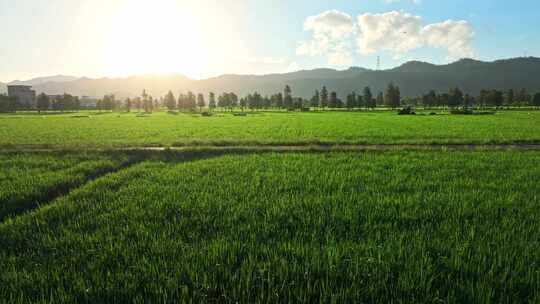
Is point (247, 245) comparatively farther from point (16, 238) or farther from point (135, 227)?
point (16, 238)

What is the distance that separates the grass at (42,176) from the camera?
336 inches

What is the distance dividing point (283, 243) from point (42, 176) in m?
11.4

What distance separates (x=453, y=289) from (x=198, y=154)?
15507 millimetres

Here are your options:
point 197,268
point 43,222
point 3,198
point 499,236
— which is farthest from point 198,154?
point 499,236

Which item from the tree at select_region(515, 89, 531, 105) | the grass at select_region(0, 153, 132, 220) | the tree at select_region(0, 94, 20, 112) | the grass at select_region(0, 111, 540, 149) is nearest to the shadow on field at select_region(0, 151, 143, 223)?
the grass at select_region(0, 153, 132, 220)

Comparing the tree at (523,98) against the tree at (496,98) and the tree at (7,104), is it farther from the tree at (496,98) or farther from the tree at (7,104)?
the tree at (7,104)

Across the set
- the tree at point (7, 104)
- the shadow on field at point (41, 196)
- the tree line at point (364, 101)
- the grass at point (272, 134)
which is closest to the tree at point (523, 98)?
the tree line at point (364, 101)

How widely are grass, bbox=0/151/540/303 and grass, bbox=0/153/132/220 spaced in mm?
1347

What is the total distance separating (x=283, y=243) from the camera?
4.94 meters

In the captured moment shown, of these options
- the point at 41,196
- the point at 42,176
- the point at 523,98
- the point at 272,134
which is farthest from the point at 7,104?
the point at 523,98

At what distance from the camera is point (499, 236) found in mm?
5199

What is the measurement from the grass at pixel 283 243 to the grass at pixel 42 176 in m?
1.35

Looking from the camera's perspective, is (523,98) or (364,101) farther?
(364,101)

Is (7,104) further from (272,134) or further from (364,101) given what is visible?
(364,101)
